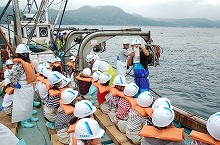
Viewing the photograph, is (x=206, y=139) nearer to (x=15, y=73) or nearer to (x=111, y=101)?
(x=111, y=101)

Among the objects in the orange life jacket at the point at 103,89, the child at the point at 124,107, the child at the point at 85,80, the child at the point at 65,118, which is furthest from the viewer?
the child at the point at 85,80

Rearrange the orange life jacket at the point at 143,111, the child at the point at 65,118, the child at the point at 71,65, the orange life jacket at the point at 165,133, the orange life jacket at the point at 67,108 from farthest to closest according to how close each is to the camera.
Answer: the child at the point at 71,65, the child at the point at 65,118, the orange life jacket at the point at 67,108, the orange life jacket at the point at 143,111, the orange life jacket at the point at 165,133

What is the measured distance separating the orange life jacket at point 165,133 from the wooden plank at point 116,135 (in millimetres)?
878

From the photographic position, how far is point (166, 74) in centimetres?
1716

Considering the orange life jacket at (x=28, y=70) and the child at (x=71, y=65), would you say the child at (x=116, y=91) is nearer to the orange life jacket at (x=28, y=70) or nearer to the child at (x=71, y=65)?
the orange life jacket at (x=28, y=70)

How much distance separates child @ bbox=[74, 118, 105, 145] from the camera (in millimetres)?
2400

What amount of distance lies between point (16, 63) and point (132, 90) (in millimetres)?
2255

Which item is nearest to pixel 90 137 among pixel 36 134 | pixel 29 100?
pixel 36 134

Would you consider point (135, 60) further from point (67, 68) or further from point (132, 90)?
point (67, 68)

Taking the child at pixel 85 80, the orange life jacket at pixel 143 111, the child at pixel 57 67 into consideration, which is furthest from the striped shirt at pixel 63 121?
the child at pixel 57 67

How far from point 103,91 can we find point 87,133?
2345 mm

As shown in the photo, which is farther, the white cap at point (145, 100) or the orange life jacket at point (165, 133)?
the white cap at point (145, 100)

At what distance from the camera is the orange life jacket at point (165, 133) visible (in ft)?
8.89

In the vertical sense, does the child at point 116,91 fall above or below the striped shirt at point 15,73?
below
